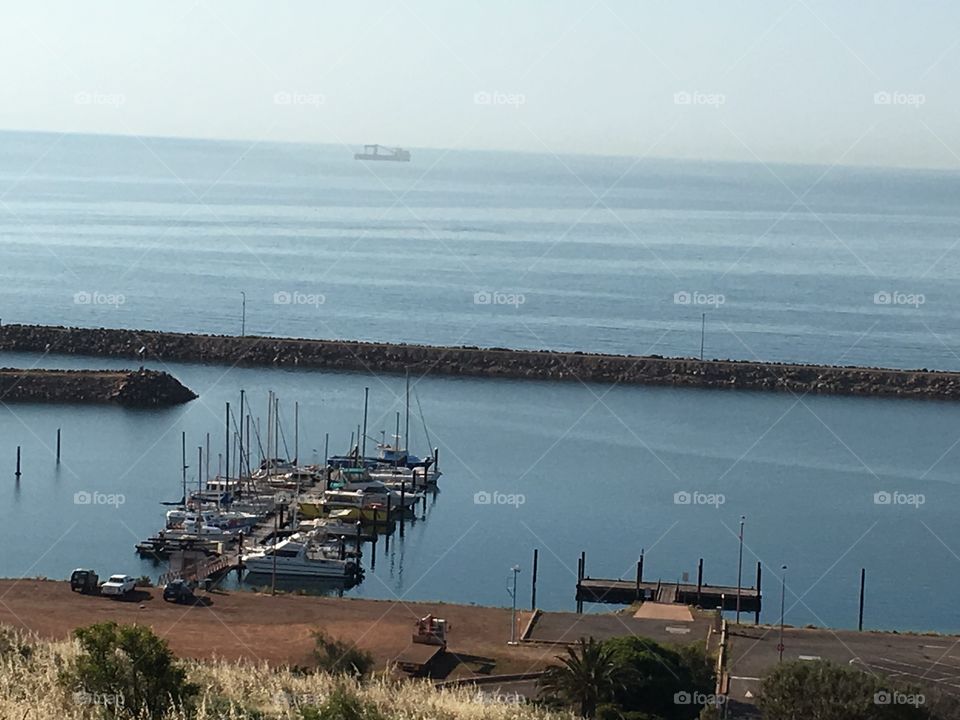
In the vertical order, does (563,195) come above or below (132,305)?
above

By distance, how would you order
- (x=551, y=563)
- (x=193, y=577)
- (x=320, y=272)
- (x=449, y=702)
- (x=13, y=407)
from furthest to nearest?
(x=320, y=272) → (x=13, y=407) → (x=551, y=563) → (x=193, y=577) → (x=449, y=702)

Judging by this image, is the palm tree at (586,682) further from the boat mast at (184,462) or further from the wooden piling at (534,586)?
the boat mast at (184,462)

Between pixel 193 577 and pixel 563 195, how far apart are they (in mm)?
109705

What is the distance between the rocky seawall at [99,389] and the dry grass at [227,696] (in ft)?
82.5

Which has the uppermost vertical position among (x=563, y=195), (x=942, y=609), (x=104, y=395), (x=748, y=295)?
(x=563, y=195)

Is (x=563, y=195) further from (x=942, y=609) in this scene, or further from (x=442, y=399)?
(x=942, y=609)

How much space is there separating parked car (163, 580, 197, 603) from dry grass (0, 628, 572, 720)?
7077 millimetres

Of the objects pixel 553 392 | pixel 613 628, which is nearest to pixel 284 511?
pixel 613 628

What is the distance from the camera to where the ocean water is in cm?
2636

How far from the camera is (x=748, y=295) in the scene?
210 ft

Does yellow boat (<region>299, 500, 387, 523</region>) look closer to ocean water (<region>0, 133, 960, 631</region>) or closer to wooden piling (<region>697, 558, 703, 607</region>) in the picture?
ocean water (<region>0, 133, 960, 631</region>)

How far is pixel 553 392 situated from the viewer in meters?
41.8

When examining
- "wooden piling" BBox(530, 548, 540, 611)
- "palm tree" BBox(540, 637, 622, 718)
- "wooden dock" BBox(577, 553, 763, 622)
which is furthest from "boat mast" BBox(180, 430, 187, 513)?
"palm tree" BBox(540, 637, 622, 718)

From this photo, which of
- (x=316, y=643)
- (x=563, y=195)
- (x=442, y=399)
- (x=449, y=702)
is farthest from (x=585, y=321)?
(x=563, y=195)
